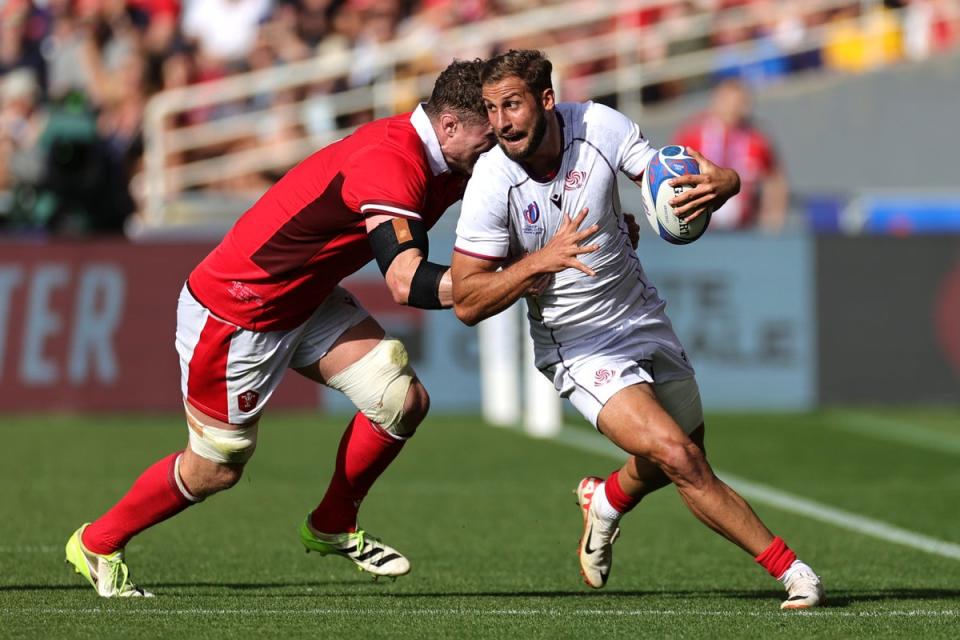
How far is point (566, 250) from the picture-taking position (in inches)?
244

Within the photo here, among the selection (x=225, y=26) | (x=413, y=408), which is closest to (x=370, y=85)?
(x=225, y=26)

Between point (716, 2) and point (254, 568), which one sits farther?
point (716, 2)

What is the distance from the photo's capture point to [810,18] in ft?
65.9

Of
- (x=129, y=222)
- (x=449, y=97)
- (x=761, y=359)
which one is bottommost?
(x=761, y=359)

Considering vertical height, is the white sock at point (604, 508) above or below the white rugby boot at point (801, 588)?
above

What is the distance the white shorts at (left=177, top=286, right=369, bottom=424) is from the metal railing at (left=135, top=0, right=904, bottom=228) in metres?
9.86

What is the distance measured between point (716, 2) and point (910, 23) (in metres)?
2.28

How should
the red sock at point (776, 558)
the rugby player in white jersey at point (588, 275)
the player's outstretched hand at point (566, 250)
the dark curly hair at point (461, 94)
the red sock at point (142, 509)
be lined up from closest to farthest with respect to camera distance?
the player's outstretched hand at point (566, 250), the rugby player in white jersey at point (588, 275), the red sock at point (776, 558), the dark curly hair at point (461, 94), the red sock at point (142, 509)

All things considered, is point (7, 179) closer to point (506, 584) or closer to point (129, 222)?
point (129, 222)

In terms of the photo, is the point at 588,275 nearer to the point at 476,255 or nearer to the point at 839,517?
the point at 476,255

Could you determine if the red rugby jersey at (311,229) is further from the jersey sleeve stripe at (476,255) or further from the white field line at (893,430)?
the white field line at (893,430)

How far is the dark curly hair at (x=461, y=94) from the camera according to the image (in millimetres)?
6797

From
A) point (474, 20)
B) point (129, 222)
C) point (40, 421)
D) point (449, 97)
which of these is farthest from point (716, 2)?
point (449, 97)

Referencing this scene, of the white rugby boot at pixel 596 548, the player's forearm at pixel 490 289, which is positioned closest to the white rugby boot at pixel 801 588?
the white rugby boot at pixel 596 548
